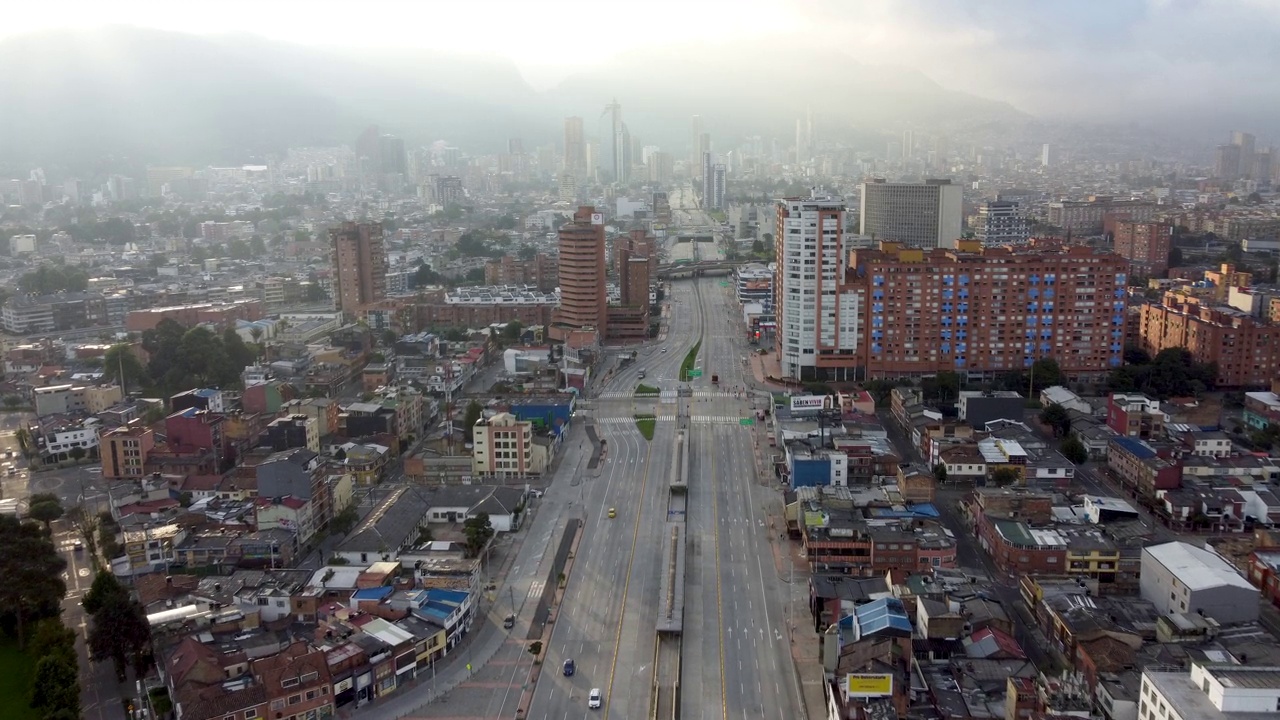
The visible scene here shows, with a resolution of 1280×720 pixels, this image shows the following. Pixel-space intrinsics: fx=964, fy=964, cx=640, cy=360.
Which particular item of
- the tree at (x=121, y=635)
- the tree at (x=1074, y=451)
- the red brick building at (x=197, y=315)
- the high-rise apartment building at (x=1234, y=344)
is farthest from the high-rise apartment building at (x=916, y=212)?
the tree at (x=121, y=635)

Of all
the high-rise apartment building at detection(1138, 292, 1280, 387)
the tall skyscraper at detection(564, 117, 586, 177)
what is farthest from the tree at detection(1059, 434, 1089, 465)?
the tall skyscraper at detection(564, 117, 586, 177)

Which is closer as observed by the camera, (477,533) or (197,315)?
(477,533)

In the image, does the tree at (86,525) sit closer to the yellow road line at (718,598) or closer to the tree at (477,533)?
the tree at (477,533)

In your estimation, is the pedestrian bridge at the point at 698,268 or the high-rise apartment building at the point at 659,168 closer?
the pedestrian bridge at the point at 698,268

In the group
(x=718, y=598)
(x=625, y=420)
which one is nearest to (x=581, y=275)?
(x=625, y=420)

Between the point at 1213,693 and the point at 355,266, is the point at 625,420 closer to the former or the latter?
the point at 1213,693

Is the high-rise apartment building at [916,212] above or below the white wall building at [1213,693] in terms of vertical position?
above
